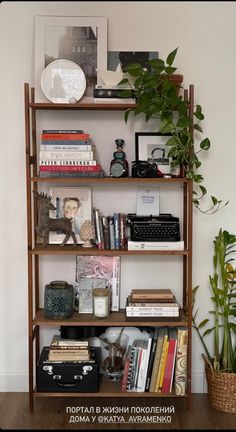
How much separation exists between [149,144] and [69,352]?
1.19 metres

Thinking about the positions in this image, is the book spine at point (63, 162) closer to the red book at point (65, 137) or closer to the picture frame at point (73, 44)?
the red book at point (65, 137)

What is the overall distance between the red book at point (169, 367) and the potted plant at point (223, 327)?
0.24 m

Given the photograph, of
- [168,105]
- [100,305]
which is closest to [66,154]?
[168,105]

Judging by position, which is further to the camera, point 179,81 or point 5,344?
point 5,344

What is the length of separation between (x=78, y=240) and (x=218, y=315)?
88 centimetres

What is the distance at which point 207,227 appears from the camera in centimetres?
284

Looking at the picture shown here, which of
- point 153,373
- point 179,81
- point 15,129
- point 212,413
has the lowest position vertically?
point 212,413

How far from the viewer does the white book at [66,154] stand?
8.50ft

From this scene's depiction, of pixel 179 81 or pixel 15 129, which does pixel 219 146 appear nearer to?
pixel 179 81

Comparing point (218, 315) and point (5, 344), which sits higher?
point (218, 315)

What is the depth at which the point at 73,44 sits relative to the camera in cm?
268

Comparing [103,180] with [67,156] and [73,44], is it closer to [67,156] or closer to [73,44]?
[67,156]

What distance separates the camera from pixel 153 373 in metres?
2.65

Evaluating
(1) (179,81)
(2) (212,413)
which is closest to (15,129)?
(1) (179,81)
